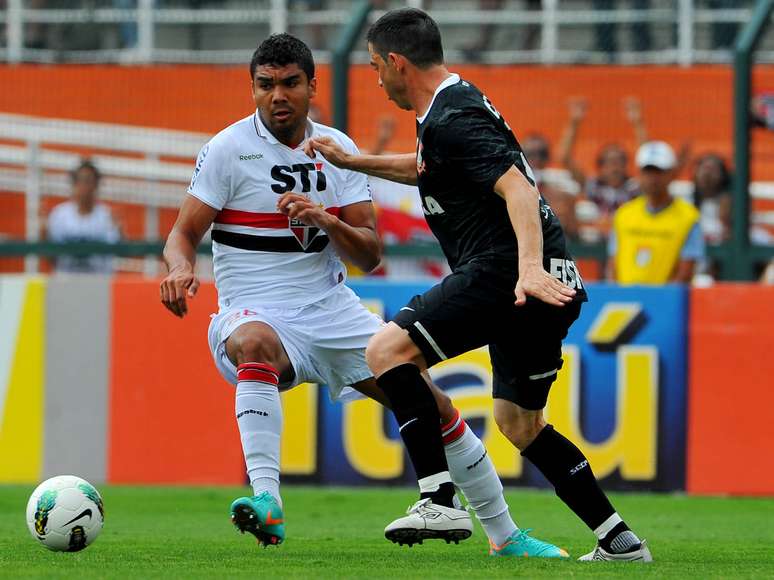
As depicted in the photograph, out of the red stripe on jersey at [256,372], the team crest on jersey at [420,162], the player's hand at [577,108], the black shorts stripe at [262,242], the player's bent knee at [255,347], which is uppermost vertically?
the player's hand at [577,108]

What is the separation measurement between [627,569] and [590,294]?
4584mm

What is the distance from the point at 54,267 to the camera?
1185 cm

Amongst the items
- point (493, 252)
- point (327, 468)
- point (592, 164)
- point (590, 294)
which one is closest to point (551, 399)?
point (590, 294)

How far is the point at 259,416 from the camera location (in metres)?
6.51

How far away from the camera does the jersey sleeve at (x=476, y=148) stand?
578 centimetres

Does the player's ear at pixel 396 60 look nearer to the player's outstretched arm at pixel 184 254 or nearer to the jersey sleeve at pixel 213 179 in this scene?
the jersey sleeve at pixel 213 179

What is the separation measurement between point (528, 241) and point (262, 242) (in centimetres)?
163

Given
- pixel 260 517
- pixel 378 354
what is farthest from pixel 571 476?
pixel 260 517

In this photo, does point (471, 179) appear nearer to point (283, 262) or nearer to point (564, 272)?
point (564, 272)

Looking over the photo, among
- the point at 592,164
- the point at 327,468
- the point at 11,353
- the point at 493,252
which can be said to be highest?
the point at 592,164

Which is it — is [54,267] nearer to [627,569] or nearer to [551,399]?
[551,399]

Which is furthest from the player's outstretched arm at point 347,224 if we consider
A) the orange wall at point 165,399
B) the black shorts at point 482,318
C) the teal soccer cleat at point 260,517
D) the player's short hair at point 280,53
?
the orange wall at point 165,399

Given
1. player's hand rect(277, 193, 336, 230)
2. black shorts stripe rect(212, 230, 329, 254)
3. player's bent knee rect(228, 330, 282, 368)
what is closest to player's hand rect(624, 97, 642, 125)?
black shorts stripe rect(212, 230, 329, 254)

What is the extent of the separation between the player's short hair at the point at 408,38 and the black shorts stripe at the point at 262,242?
1.14m
